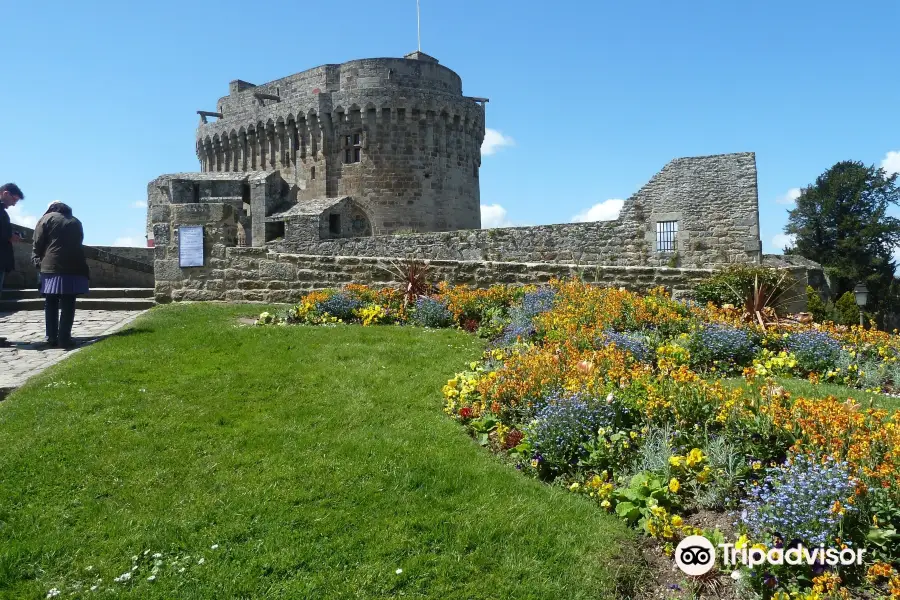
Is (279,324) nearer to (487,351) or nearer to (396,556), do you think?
(487,351)

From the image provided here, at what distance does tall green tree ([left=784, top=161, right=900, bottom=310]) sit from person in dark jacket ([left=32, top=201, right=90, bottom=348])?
39.8m

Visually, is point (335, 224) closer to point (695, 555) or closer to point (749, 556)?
point (695, 555)

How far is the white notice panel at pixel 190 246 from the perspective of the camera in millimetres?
12375

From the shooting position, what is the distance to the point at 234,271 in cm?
1258

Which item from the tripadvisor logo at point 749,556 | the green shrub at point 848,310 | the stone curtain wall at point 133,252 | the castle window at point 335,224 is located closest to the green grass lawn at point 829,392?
the tripadvisor logo at point 749,556

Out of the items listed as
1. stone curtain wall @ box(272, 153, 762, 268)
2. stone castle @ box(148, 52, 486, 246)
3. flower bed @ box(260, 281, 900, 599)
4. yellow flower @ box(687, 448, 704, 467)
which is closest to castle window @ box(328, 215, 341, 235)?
stone castle @ box(148, 52, 486, 246)

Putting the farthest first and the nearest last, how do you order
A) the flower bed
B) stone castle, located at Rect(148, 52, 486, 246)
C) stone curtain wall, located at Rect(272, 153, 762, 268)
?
1. stone castle, located at Rect(148, 52, 486, 246)
2. stone curtain wall, located at Rect(272, 153, 762, 268)
3. the flower bed

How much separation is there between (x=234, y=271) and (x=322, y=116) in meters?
22.6

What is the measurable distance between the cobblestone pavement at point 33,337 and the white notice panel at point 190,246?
1374mm

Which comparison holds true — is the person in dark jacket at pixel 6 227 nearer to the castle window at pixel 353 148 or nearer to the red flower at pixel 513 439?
the red flower at pixel 513 439

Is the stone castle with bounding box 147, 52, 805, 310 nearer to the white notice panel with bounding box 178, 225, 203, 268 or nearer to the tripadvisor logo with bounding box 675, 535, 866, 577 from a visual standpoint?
the white notice panel with bounding box 178, 225, 203, 268

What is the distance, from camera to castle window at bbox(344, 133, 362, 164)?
108 ft

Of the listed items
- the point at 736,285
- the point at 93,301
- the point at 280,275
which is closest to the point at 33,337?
the point at 93,301

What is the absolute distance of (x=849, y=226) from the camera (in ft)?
132
